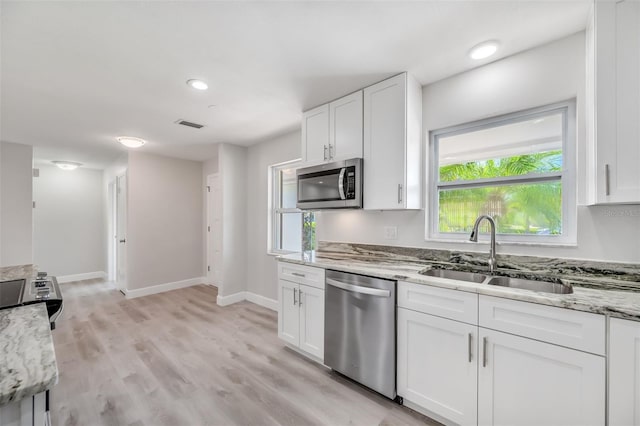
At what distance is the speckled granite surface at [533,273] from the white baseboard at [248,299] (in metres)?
1.60

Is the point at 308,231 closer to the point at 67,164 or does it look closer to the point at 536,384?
the point at 536,384

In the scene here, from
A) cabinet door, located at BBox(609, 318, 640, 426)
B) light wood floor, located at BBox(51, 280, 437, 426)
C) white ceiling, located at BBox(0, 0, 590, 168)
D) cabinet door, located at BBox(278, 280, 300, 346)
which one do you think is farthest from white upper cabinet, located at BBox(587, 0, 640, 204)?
cabinet door, located at BBox(278, 280, 300, 346)

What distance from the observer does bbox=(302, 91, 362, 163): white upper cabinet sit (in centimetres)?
248

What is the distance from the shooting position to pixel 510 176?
2.07 m

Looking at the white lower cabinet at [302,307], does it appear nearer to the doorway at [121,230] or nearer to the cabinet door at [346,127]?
the cabinet door at [346,127]

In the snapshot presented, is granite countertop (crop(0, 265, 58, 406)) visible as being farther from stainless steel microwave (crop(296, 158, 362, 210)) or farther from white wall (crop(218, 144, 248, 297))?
white wall (crop(218, 144, 248, 297))

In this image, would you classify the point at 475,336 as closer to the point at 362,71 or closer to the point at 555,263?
the point at 555,263

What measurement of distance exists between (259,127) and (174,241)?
3.04 m

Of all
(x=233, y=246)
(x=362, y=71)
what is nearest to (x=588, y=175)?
(x=362, y=71)

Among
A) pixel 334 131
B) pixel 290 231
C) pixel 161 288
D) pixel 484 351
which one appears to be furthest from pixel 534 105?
pixel 161 288

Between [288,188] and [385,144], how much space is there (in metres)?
2.00

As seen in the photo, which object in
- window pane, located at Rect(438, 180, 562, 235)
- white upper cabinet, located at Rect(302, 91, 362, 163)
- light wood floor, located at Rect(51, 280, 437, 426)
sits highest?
white upper cabinet, located at Rect(302, 91, 362, 163)

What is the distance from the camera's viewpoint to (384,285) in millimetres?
1928

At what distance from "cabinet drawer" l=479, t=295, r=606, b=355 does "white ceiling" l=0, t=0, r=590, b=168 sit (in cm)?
164
